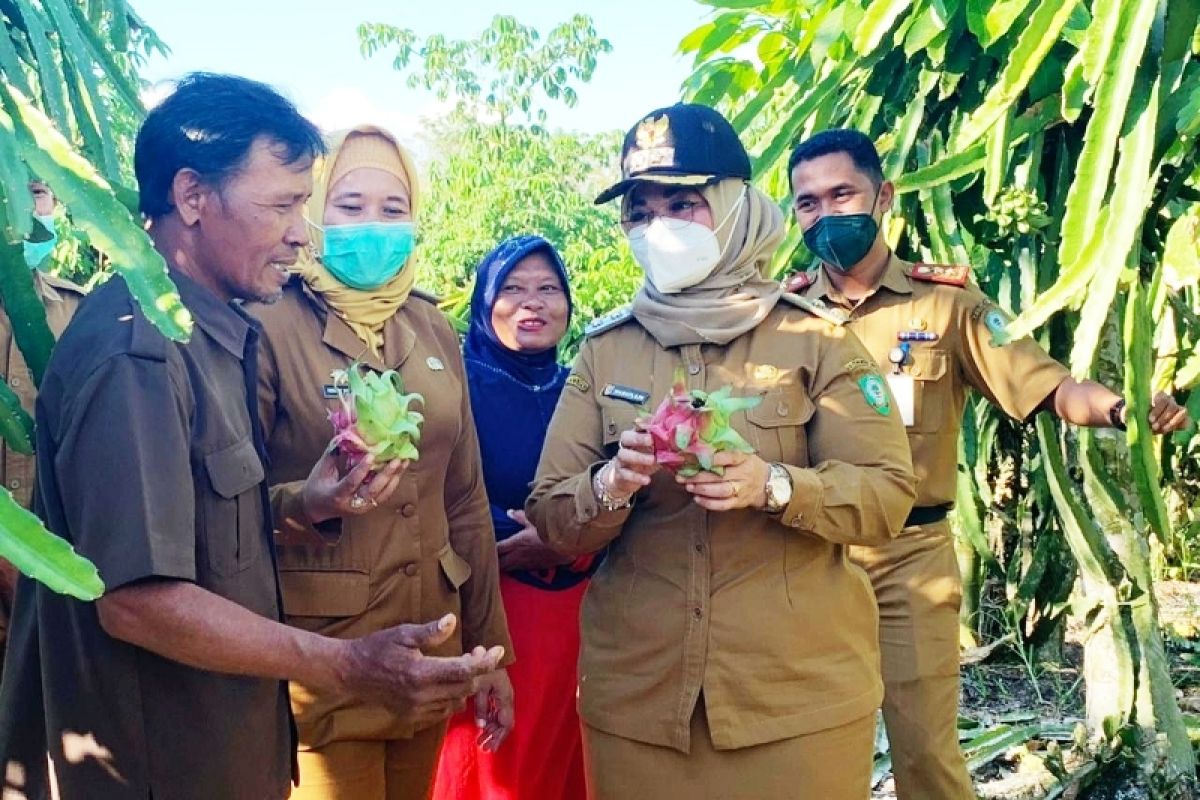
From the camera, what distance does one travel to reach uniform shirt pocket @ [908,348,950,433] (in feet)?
10.6

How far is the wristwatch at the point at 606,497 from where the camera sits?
82.9 inches

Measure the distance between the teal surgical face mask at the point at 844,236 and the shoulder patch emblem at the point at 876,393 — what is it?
3.56ft

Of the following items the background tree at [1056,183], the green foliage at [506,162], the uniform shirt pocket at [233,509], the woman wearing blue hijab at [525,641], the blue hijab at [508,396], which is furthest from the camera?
the green foliage at [506,162]

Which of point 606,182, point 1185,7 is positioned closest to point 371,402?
point 1185,7

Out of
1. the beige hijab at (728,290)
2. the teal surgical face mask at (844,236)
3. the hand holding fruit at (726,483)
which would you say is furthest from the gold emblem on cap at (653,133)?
the teal surgical face mask at (844,236)

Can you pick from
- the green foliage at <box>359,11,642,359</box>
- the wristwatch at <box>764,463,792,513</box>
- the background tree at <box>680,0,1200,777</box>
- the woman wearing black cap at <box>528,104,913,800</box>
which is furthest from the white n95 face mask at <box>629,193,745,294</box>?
the green foliage at <box>359,11,642,359</box>

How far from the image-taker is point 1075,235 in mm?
2227

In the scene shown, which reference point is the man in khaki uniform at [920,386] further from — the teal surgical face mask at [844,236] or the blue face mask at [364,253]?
the blue face mask at [364,253]

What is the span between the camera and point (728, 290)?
2387 millimetres

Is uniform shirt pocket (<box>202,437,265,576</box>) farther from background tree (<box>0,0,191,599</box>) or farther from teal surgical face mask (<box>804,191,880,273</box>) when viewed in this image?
teal surgical face mask (<box>804,191,880,273</box>)

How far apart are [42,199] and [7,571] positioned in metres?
1.01

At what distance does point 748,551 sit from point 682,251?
2.00 ft

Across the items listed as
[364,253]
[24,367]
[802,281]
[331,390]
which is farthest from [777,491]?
[24,367]

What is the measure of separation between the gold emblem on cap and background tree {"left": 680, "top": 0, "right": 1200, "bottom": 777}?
29.0 inches
